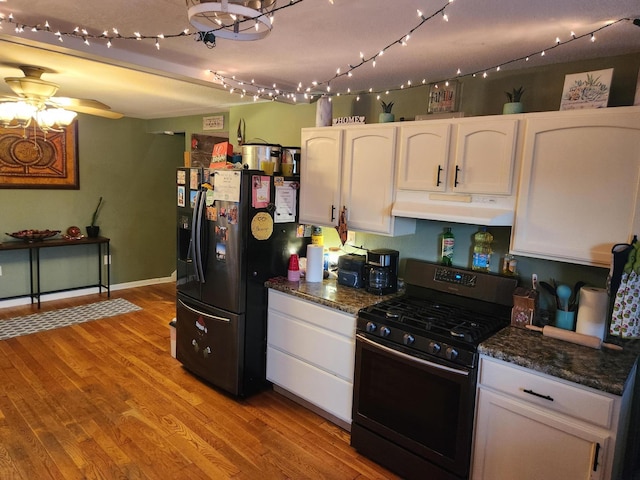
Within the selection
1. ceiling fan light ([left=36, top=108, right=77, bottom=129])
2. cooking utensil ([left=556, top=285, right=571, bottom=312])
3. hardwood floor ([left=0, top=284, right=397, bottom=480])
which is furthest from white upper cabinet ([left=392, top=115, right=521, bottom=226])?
ceiling fan light ([left=36, top=108, right=77, bottom=129])

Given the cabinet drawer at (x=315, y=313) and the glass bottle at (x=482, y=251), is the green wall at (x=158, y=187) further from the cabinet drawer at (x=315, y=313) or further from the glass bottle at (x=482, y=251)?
the cabinet drawer at (x=315, y=313)

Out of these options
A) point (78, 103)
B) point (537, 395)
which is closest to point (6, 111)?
point (78, 103)

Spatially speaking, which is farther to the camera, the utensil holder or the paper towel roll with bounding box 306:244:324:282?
the paper towel roll with bounding box 306:244:324:282

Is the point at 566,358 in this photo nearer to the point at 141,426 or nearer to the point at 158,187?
the point at 141,426

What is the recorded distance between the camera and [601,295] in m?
2.13

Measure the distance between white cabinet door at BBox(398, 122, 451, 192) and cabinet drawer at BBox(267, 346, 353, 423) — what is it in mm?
1319

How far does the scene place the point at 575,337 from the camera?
2.14 metres

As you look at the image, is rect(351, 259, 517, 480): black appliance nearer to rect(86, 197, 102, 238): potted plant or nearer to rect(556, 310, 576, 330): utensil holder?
rect(556, 310, 576, 330): utensil holder

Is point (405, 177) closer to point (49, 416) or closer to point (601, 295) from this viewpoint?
point (601, 295)

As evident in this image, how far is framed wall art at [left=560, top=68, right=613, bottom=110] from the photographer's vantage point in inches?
81.2

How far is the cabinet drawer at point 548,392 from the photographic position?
1788mm

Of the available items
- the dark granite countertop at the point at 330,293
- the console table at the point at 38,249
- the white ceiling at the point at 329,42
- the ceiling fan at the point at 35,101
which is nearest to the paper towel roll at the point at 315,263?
the dark granite countertop at the point at 330,293

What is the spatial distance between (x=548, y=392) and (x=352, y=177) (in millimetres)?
1721

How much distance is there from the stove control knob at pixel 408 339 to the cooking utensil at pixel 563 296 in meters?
0.81
